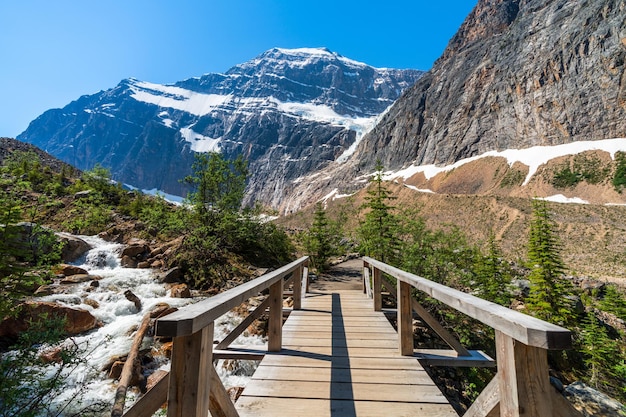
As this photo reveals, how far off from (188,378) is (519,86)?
208ft

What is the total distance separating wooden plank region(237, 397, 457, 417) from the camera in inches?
85.5

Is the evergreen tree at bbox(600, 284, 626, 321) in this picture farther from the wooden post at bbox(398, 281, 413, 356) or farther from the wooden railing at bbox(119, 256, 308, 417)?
the wooden railing at bbox(119, 256, 308, 417)

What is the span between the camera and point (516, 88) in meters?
49.4

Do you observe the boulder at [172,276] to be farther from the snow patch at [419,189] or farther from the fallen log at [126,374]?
the snow patch at [419,189]

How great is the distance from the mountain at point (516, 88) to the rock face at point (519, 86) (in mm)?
141

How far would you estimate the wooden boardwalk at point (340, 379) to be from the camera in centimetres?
225

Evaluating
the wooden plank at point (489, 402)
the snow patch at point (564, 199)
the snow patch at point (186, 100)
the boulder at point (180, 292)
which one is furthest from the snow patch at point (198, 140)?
the wooden plank at point (489, 402)

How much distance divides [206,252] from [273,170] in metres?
118

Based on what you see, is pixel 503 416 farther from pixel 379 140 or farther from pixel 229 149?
pixel 229 149

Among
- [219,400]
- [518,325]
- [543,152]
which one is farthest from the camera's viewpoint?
[543,152]

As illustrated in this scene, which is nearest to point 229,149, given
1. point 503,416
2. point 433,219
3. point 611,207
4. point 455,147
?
point 455,147

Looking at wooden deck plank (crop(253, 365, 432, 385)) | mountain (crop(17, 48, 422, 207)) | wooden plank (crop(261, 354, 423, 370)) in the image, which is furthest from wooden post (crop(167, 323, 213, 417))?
mountain (crop(17, 48, 422, 207))

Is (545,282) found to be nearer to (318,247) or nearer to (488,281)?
(488,281)

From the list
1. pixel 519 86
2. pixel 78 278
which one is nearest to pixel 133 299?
pixel 78 278
